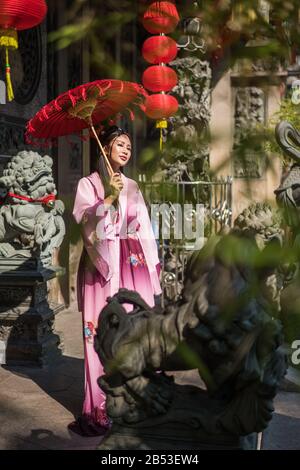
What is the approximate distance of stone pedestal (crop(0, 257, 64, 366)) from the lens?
16.7ft

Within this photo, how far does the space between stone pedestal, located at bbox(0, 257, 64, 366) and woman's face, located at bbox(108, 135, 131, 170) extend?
1755 mm

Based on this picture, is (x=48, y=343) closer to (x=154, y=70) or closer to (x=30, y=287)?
(x=30, y=287)

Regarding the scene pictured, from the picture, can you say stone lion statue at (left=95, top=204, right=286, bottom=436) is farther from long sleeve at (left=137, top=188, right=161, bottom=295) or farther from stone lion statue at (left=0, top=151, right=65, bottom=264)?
stone lion statue at (left=0, top=151, right=65, bottom=264)

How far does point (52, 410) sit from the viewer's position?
13.4ft

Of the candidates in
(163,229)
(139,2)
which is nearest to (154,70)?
(163,229)

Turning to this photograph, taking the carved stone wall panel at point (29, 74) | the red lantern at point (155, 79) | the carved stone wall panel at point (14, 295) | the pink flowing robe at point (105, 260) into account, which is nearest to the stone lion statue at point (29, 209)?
the carved stone wall panel at point (14, 295)

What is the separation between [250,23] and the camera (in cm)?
113

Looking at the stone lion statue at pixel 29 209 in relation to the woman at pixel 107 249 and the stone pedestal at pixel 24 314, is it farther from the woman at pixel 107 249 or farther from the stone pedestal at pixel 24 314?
the woman at pixel 107 249

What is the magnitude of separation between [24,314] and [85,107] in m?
2.13

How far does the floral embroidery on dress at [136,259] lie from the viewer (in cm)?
376

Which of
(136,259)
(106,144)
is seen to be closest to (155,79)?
(106,144)

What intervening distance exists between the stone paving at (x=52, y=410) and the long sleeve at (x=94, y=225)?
0.92m

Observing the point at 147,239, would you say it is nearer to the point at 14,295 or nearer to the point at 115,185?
the point at 115,185

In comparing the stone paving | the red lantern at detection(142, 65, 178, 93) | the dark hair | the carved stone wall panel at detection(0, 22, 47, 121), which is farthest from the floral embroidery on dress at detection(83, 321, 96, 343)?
the red lantern at detection(142, 65, 178, 93)
